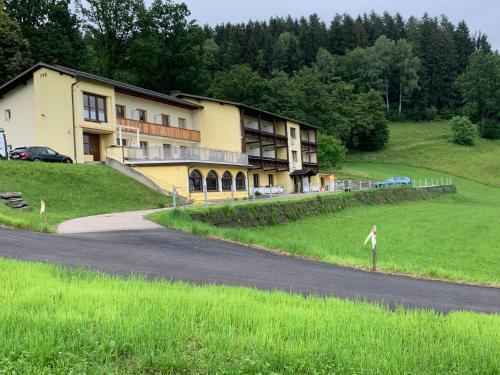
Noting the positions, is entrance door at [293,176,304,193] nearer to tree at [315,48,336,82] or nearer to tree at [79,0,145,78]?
tree at [79,0,145,78]

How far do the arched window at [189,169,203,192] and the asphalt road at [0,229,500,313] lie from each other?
74.9 feet

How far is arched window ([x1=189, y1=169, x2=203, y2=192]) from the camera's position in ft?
128

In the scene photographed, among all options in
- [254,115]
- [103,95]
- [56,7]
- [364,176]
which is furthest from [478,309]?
[56,7]

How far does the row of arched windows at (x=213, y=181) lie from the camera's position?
129 feet

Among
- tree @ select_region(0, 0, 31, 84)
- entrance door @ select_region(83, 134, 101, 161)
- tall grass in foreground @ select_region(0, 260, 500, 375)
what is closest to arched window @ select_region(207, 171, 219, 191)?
entrance door @ select_region(83, 134, 101, 161)

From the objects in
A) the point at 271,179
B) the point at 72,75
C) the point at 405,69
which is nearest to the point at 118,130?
the point at 72,75

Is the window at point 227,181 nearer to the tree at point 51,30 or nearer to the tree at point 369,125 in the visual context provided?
the tree at point 51,30

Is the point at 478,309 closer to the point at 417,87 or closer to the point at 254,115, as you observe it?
the point at 254,115

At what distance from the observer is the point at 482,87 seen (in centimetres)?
12862

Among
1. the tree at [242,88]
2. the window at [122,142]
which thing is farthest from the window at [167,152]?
the tree at [242,88]

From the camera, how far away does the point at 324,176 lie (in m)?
71.1

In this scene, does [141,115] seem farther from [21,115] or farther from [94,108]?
[21,115]

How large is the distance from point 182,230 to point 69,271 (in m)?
10.0

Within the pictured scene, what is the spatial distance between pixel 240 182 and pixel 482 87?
105233 mm
